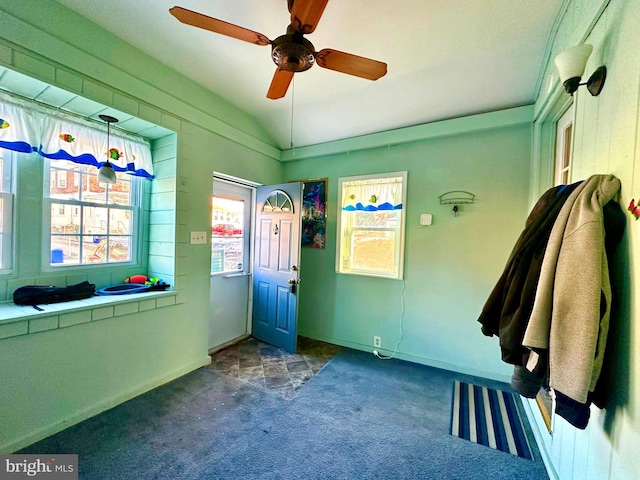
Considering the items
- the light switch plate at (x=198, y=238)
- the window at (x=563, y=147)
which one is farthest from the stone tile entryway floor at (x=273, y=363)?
the window at (x=563, y=147)

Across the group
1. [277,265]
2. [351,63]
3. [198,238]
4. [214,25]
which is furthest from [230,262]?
[351,63]

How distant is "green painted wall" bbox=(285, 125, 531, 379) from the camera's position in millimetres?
2578

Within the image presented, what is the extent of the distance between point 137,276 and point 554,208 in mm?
3134

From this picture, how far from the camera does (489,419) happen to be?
205 cm

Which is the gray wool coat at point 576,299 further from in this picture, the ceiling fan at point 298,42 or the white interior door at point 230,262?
the white interior door at point 230,262

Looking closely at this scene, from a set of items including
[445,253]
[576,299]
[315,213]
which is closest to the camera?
[576,299]

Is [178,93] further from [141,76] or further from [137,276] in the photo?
[137,276]

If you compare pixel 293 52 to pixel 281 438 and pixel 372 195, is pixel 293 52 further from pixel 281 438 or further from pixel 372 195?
pixel 281 438

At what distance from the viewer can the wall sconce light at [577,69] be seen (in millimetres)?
1143

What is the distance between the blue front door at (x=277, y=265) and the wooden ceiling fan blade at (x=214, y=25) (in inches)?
68.0

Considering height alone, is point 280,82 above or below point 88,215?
above

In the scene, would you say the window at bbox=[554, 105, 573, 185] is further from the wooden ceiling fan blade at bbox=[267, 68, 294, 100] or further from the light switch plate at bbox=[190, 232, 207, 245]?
the light switch plate at bbox=[190, 232, 207, 245]

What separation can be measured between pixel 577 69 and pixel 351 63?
1050 mm

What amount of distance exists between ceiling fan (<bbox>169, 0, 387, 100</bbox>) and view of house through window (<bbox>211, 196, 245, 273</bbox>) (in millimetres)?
1948
